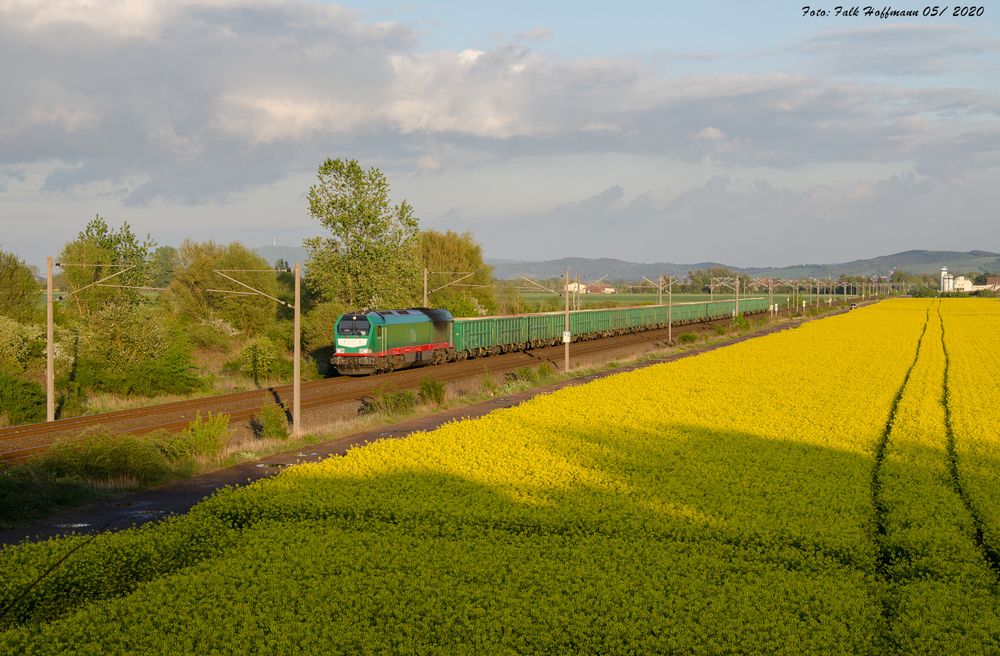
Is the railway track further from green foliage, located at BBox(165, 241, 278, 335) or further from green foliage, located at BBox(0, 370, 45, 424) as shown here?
green foliage, located at BBox(165, 241, 278, 335)

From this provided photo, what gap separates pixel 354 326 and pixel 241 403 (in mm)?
10656

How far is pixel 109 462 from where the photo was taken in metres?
23.8

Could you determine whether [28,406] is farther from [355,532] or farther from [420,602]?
[420,602]

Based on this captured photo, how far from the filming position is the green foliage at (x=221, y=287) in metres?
81.1

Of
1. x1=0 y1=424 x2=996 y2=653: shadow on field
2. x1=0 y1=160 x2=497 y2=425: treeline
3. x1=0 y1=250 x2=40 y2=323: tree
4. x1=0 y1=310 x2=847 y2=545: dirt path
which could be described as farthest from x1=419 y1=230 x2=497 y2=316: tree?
x1=0 y1=424 x2=996 y2=653: shadow on field

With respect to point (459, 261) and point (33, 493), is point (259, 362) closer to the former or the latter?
point (33, 493)

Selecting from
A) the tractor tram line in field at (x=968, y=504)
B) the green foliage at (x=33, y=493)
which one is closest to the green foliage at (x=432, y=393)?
the green foliage at (x=33, y=493)

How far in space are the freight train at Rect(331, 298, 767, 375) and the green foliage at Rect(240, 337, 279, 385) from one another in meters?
4.65

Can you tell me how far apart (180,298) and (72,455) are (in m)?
64.9

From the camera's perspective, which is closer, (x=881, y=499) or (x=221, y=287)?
(x=881, y=499)

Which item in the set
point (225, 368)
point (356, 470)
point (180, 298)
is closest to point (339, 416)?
point (356, 470)

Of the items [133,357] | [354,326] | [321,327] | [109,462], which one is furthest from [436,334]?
[109,462]

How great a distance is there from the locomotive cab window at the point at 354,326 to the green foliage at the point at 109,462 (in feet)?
82.9

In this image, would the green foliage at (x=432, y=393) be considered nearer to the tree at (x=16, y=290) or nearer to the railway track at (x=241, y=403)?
the railway track at (x=241, y=403)
